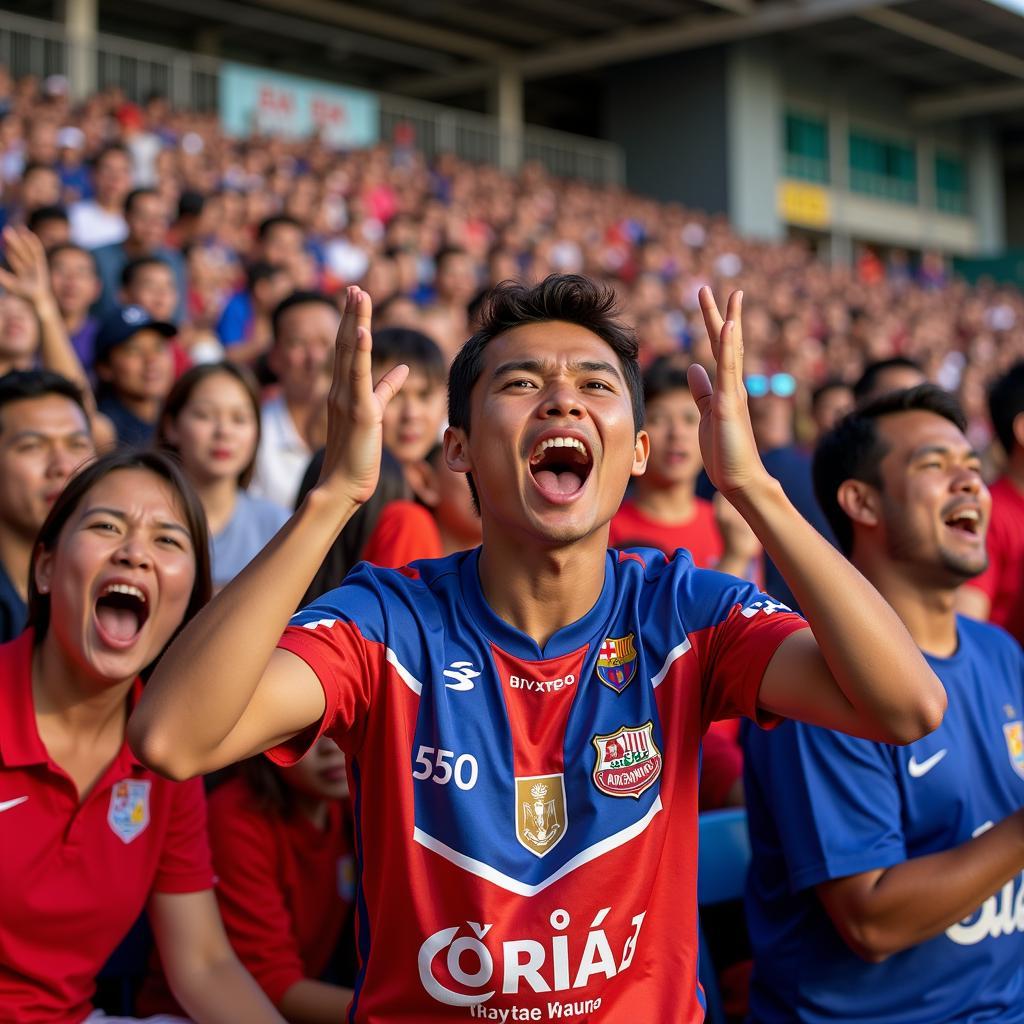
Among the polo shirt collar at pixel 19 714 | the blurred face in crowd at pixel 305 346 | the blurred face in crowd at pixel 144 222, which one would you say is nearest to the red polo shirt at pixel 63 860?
the polo shirt collar at pixel 19 714

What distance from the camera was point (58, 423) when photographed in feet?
11.6

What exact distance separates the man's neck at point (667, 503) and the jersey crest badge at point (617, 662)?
301 centimetres

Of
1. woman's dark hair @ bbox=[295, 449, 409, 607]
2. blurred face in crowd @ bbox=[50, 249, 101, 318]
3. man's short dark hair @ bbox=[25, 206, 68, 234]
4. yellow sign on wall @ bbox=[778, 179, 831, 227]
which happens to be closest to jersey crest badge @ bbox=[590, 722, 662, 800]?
woman's dark hair @ bbox=[295, 449, 409, 607]

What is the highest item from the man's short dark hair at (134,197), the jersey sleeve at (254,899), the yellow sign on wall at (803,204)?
the yellow sign on wall at (803,204)

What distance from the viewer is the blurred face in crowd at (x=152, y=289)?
6.06 meters

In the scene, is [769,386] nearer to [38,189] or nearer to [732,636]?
[732,636]

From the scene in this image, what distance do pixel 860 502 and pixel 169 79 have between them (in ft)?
61.7

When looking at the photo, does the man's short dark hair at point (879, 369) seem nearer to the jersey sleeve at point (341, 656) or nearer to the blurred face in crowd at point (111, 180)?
the jersey sleeve at point (341, 656)

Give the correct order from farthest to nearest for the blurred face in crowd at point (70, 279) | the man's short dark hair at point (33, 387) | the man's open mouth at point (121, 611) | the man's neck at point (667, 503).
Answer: the blurred face in crowd at point (70, 279) → the man's neck at point (667, 503) → the man's short dark hair at point (33, 387) → the man's open mouth at point (121, 611)

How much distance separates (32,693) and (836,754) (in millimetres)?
1614

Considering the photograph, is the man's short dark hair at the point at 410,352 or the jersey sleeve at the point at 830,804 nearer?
the jersey sleeve at the point at 830,804

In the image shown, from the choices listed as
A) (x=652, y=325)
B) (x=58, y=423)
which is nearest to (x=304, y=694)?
(x=58, y=423)

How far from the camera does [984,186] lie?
34656 millimetres

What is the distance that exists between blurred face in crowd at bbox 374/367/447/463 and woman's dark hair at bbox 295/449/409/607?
958mm
